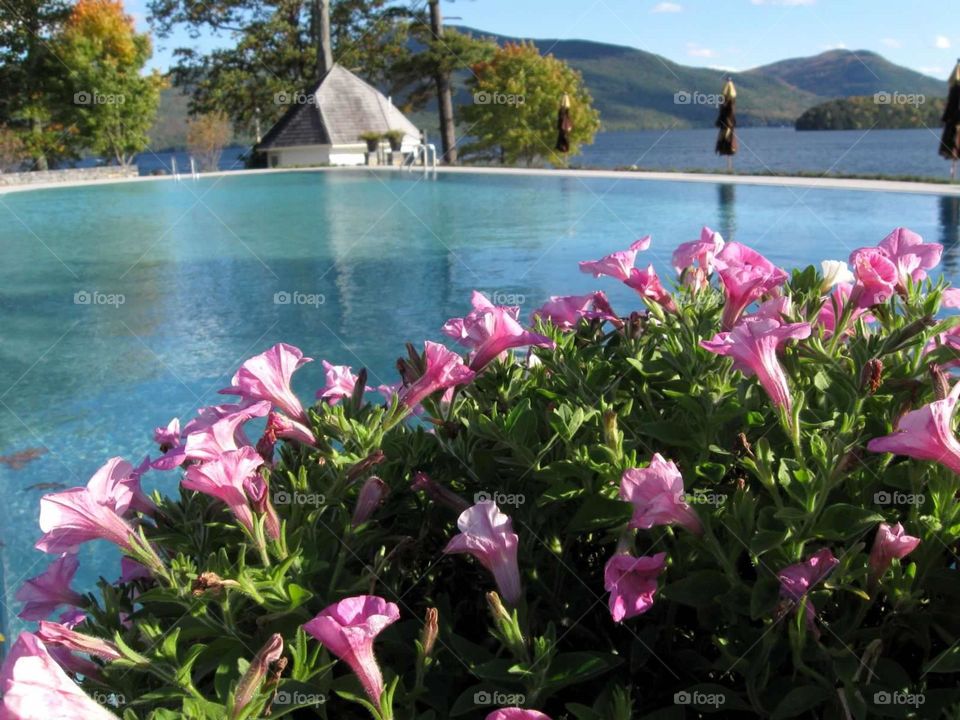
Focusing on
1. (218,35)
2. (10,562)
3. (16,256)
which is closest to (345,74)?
→ (218,35)

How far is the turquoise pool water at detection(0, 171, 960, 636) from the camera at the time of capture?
4574 mm

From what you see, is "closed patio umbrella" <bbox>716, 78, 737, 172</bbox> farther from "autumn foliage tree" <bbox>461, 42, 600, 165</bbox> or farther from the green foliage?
the green foliage

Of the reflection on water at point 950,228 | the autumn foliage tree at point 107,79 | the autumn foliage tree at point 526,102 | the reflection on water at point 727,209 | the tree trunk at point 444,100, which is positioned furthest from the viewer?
the tree trunk at point 444,100

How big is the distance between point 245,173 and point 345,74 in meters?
7.92

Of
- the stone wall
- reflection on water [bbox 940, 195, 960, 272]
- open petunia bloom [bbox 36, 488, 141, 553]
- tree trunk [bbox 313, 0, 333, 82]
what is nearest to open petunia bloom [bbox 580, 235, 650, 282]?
open petunia bloom [bbox 36, 488, 141, 553]

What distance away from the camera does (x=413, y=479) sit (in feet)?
3.83

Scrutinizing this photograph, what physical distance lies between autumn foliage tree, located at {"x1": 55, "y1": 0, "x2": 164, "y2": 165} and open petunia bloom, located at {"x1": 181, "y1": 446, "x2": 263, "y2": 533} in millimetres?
31468

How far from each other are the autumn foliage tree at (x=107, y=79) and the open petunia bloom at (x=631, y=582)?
3173 cm

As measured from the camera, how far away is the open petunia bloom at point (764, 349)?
102 cm

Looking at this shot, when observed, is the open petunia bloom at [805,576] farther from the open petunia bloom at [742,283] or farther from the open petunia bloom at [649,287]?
the open petunia bloom at [649,287]

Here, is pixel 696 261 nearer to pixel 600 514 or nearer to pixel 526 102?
pixel 600 514

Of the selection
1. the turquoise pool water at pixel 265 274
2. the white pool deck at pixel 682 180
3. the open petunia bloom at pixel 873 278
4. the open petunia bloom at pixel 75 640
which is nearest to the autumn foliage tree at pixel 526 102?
the white pool deck at pixel 682 180

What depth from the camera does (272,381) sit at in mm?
1220

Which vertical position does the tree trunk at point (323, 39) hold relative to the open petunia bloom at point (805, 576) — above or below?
above
